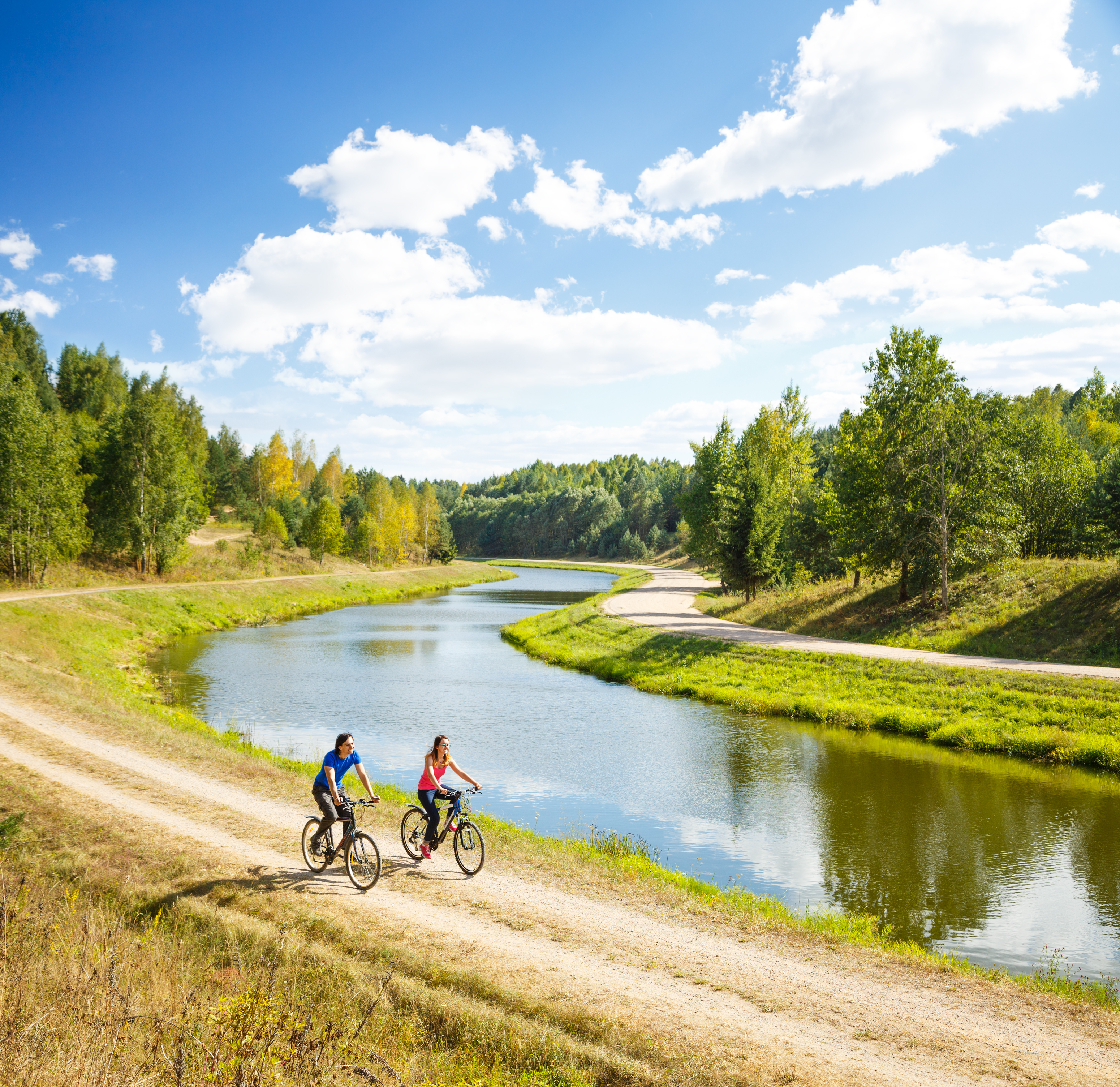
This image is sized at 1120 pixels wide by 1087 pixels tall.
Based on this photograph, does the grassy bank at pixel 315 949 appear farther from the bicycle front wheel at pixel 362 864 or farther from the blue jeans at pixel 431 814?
the blue jeans at pixel 431 814

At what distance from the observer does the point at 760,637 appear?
3484 centimetres

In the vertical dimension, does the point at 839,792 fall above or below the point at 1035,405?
below

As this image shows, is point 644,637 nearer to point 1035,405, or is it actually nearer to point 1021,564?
point 1021,564

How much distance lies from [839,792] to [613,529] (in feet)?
425

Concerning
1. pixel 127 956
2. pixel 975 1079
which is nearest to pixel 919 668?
pixel 975 1079

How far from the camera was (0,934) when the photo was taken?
7.68 m

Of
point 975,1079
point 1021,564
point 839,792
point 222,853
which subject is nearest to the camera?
point 975,1079

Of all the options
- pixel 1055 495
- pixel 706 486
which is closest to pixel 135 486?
pixel 706 486

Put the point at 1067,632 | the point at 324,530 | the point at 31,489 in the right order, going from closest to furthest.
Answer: the point at 1067,632 < the point at 31,489 < the point at 324,530

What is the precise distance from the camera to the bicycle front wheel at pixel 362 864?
10.6m

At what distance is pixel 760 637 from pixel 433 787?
2612 centimetres

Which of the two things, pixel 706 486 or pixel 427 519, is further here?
pixel 427 519

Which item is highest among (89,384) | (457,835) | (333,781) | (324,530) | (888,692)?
(89,384)

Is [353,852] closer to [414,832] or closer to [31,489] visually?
[414,832]
